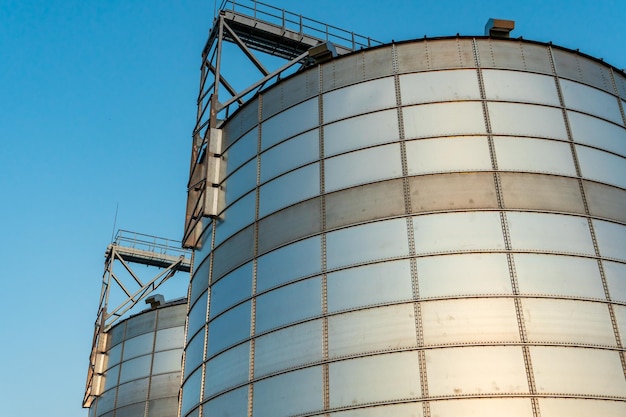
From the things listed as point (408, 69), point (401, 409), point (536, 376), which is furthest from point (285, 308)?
point (408, 69)

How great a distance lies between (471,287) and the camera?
18.2m

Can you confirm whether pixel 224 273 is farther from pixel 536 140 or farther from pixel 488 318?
pixel 536 140

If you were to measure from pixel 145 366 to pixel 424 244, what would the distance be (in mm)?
23876

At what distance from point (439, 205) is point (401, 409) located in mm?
5542

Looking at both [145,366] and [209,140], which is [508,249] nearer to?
[209,140]

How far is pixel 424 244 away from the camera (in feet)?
62.2

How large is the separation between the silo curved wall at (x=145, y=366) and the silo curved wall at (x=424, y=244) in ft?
46.7

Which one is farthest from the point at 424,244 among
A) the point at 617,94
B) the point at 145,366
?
the point at 145,366

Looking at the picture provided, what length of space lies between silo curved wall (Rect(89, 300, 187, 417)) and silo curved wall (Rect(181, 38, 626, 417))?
14226mm

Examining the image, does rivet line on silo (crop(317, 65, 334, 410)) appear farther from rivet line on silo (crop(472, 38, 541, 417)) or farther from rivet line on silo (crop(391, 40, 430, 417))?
rivet line on silo (crop(472, 38, 541, 417))

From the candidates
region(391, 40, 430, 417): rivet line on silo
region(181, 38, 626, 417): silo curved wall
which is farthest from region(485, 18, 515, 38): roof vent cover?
region(391, 40, 430, 417): rivet line on silo

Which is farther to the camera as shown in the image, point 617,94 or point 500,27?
point 500,27

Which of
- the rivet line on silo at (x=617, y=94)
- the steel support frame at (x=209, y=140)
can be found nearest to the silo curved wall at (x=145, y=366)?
the steel support frame at (x=209, y=140)

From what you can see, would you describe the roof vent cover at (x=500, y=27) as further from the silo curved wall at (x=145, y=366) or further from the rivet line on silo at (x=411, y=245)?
the silo curved wall at (x=145, y=366)
